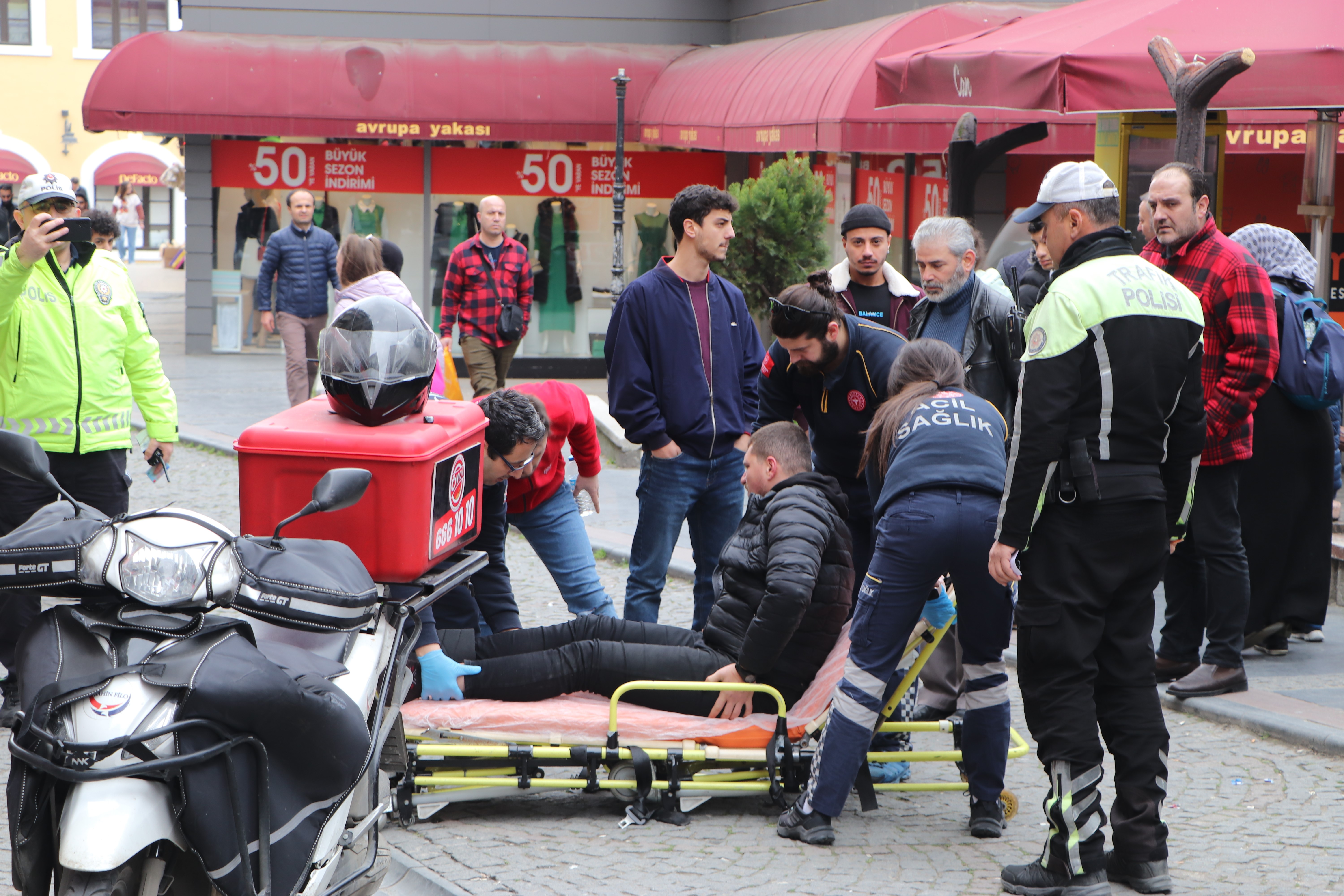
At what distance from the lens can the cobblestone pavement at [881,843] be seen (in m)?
4.04

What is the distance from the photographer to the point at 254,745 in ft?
9.33

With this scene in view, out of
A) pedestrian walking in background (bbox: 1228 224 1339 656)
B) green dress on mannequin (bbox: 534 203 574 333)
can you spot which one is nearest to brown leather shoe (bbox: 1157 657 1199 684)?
pedestrian walking in background (bbox: 1228 224 1339 656)

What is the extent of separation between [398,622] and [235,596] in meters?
0.77

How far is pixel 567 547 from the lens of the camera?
18.6 ft

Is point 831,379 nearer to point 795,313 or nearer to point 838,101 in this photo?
point 795,313

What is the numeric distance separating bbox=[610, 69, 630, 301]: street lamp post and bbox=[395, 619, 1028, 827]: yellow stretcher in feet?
35.2

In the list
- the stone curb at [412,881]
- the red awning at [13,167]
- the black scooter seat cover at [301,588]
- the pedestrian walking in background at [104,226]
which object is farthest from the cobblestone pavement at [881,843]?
the red awning at [13,167]

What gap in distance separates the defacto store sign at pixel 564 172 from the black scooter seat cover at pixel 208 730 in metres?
14.9

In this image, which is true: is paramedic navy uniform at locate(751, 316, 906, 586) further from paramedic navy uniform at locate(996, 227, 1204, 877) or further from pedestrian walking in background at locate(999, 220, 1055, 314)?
pedestrian walking in background at locate(999, 220, 1055, 314)

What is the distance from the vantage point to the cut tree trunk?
6.33 meters

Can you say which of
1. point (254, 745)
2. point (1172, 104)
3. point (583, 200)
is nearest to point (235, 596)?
point (254, 745)

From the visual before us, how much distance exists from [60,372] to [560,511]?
1.92m

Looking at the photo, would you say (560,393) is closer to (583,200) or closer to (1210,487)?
(1210,487)

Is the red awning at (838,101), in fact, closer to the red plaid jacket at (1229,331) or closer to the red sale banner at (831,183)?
the red sale banner at (831,183)
